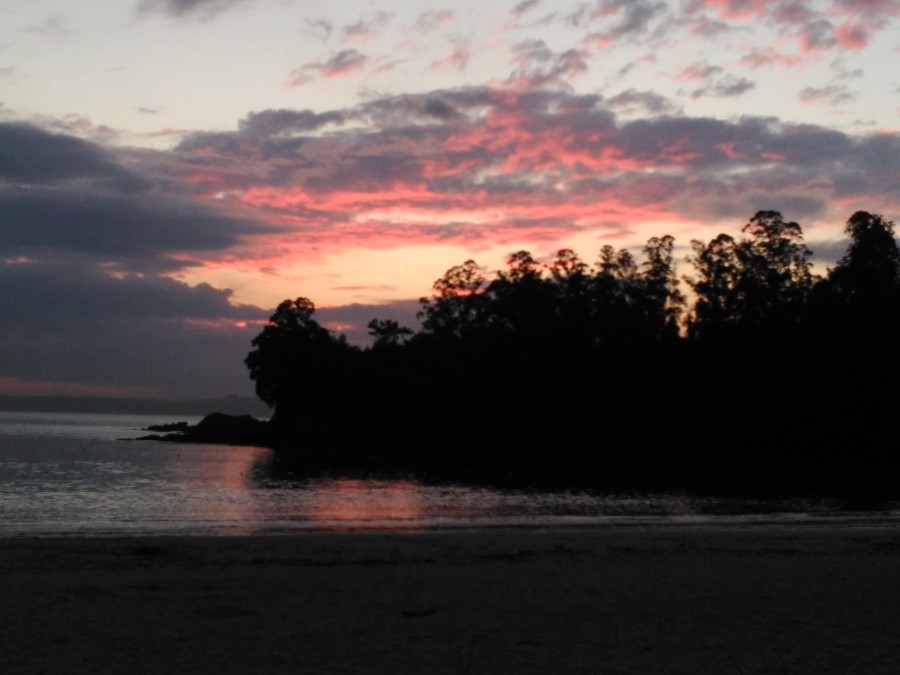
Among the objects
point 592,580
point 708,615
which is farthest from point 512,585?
point 708,615

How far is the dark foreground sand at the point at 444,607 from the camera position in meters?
10.3

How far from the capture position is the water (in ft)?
94.7

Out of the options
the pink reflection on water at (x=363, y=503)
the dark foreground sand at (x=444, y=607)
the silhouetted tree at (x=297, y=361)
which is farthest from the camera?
the silhouetted tree at (x=297, y=361)

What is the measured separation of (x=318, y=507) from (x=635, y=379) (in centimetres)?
5836

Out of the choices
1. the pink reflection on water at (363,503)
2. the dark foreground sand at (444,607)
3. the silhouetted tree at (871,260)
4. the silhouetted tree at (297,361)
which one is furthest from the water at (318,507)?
the silhouetted tree at (297,361)

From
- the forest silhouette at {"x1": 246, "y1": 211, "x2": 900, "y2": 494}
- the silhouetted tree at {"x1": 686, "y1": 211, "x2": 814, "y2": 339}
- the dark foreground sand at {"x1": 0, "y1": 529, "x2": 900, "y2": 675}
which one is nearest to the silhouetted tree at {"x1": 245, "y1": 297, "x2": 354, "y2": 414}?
the forest silhouette at {"x1": 246, "y1": 211, "x2": 900, "y2": 494}

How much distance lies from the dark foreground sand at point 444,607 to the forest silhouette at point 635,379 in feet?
87.2

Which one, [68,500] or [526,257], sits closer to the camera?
[68,500]

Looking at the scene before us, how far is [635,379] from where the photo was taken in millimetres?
88000

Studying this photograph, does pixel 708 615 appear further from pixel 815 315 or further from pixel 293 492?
pixel 815 315

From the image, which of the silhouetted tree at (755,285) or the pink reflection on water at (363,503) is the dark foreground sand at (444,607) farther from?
the silhouetted tree at (755,285)

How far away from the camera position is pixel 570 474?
173ft

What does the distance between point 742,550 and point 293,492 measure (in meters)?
25.9

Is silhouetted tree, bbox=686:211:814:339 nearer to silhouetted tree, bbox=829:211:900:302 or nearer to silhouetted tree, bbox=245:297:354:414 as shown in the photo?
silhouetted tree, bbox=829:211:900:302
